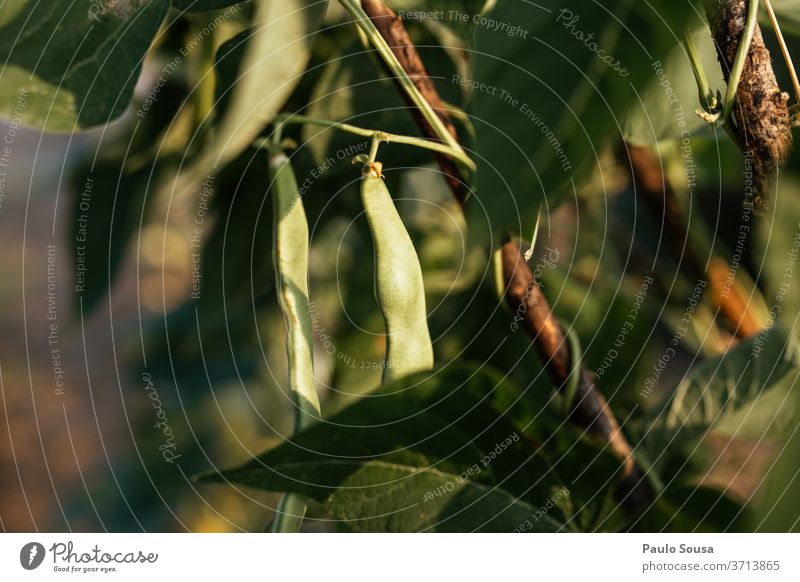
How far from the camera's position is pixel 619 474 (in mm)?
398

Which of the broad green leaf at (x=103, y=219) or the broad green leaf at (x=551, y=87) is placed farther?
the broad green leaf at (x=103, y=219)

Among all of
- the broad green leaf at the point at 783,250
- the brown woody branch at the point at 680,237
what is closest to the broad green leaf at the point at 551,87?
the broad green leaf at the point at 783,250

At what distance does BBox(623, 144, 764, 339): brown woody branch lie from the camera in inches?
22.2

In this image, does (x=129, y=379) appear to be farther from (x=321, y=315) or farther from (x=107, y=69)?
(x=107, y=69)

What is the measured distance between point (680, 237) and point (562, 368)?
9.3 inches

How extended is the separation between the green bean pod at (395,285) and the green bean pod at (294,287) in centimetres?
3

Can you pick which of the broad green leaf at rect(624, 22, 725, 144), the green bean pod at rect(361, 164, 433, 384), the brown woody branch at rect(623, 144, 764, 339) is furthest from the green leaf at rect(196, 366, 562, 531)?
the brown woody branch at rect(623, 144, 764, 339)

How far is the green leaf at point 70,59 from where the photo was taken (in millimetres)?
389

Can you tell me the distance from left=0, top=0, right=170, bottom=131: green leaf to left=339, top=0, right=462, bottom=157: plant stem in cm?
11

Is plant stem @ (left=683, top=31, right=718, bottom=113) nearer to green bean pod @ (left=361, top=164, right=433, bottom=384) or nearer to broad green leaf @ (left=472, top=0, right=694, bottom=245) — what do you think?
broad green leaf @ (left=472, top=0, right=694, bottom=245)

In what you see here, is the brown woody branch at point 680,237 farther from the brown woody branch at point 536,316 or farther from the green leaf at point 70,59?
the green leaf at point 70,59

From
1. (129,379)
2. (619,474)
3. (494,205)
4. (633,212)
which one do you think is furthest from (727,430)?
(129,379)

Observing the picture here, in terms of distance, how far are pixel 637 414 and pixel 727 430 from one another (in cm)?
10
